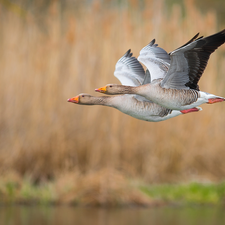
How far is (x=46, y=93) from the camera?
280 inches

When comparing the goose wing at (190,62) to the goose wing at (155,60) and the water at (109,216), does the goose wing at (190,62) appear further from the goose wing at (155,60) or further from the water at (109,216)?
the water at (109,216)

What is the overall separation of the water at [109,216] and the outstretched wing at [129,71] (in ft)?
24.0

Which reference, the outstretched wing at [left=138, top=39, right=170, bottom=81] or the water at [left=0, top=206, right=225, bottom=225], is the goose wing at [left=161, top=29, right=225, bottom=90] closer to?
the outstretched wing at [left=138, top=39, right=170, bottom=81]

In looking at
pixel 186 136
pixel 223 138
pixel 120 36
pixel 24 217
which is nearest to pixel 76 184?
pixel 24 217

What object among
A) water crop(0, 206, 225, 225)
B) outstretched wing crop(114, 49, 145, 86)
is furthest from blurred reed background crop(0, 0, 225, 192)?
outstretched wing crop(114, 49, 145, 86)

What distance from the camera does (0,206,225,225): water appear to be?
847cm

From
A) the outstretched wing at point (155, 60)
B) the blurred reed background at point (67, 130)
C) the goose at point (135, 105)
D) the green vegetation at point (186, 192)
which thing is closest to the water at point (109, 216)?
the green vegetation at point (186, 192)

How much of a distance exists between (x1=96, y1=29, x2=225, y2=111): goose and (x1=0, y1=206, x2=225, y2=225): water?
7723 mm

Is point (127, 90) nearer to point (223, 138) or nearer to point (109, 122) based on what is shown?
point (109, 122)

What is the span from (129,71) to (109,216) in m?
8.03

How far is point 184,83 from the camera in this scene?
100 cm

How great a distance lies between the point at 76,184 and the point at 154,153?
1587 mm

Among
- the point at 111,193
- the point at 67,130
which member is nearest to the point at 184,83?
the point at 67,130

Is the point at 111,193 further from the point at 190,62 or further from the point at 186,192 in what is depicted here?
the point at 190,62
